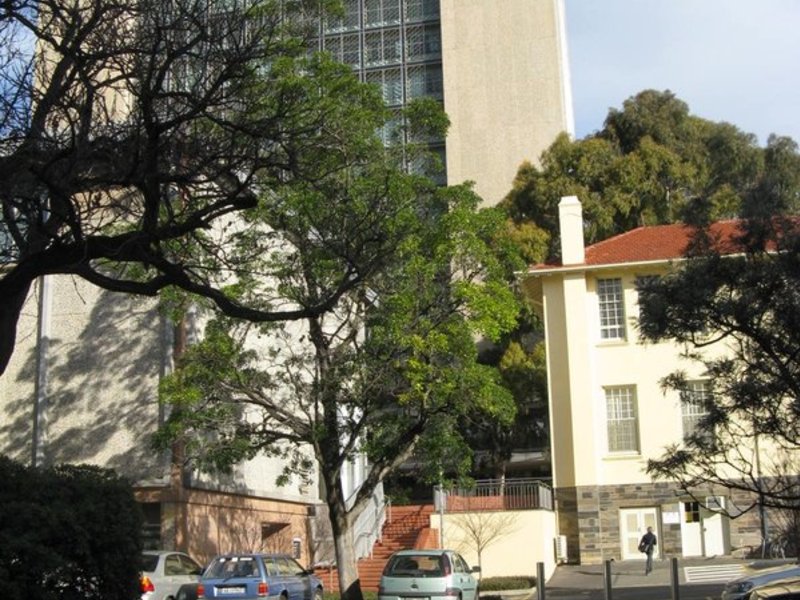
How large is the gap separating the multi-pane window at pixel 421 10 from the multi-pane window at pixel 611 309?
112 feet

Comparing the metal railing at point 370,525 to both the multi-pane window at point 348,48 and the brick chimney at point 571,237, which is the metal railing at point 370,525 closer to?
the brick chimney at point 571,237

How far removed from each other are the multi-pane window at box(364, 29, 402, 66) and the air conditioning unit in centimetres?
3847

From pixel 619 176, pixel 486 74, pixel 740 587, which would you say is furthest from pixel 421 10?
pixel 740 587

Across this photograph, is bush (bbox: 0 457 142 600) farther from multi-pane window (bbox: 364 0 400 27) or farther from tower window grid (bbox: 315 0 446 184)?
multi-pane window (bbox: 364 0 400 27)

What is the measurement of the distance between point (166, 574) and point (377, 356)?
5.97 meters

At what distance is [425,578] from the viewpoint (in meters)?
21.5

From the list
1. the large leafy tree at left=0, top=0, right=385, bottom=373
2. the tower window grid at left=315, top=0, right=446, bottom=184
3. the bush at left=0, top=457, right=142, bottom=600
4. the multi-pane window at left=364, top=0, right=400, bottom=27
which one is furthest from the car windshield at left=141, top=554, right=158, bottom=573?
the multi-pane window at left=364, top=0, right=400, bottom=27

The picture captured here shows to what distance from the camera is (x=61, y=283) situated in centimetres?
2770

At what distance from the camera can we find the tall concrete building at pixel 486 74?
61250 mm

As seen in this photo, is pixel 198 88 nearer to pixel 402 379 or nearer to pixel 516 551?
pixel 402 379

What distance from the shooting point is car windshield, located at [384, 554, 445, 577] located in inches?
854

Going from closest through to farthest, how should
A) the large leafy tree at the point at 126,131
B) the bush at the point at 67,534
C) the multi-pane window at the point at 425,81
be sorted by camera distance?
the bush at the point at 67,534 → the large leafy tree at the point at 126,131 → the multi-pane window at the point at 425,81

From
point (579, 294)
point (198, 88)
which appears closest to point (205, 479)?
point (579, 294)

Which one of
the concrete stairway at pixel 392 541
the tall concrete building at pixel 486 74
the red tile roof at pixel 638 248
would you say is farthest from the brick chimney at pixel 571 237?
the tall concrete building at pixel 486 74
